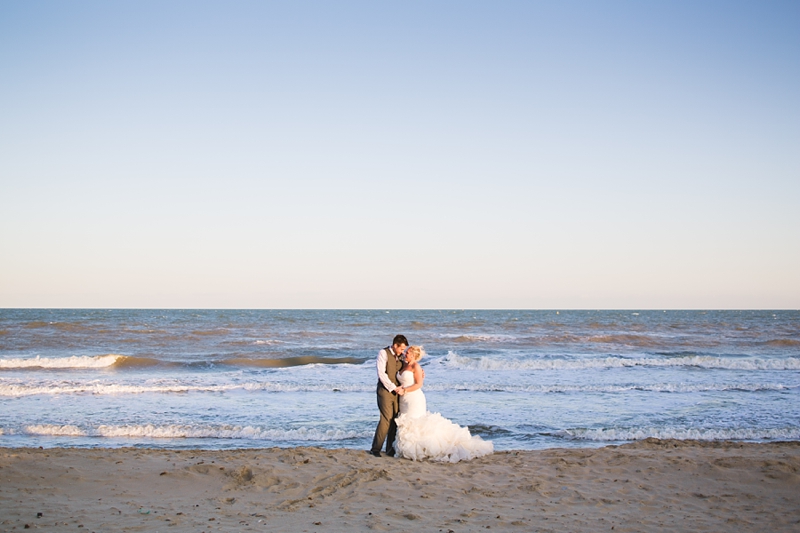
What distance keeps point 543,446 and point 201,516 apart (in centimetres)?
601

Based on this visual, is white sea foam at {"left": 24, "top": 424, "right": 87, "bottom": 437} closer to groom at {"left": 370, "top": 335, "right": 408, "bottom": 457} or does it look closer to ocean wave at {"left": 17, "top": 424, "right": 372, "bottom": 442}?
ocean wave at {"left": 17, "top": 424, "right": 372, "bottom": 442}

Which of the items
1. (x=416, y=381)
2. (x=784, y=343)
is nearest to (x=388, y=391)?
(x=416, y=381)

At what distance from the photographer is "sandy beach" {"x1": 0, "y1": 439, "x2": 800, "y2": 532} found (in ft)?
18.6

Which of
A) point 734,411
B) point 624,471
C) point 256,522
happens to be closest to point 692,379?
point 734,411

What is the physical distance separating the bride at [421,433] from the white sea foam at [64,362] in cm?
1790

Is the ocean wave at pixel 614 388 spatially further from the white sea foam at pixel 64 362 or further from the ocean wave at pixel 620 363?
the white sea foam at pixel 64 362

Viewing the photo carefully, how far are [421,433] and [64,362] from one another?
64.1 feet

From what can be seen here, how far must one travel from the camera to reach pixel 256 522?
18.6 ft

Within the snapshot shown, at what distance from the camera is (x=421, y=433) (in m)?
8.44

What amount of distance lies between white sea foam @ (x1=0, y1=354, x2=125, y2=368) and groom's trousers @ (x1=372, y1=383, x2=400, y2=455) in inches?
690

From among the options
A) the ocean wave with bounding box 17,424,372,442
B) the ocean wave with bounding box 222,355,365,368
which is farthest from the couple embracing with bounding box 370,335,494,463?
the ocean wave with bounding box 222,355,365,368

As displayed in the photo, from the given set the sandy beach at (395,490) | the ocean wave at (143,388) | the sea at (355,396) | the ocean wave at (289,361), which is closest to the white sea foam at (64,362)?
the sea at (355,396)

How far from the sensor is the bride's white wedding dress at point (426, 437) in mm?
8320

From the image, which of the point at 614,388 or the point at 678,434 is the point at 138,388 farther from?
the point at 678,434
